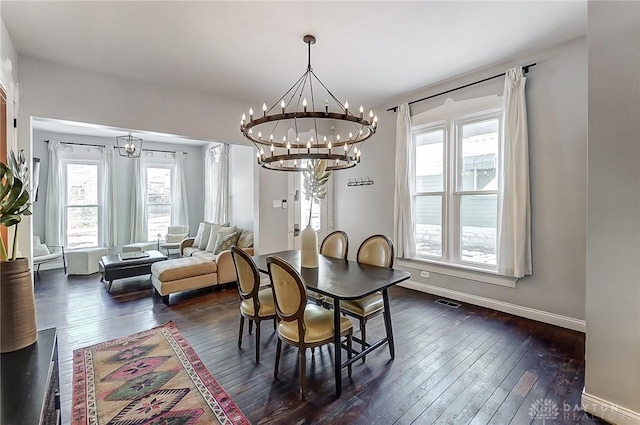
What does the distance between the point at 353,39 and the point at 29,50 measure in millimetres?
3317

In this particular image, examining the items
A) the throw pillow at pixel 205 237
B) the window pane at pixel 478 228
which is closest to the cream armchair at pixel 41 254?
the throw pillow at pixel 205 237

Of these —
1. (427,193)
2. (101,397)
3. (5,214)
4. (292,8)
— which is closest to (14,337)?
(5,214)

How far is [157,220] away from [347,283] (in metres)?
6.70

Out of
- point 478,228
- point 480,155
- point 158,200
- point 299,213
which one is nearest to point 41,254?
point 158,200

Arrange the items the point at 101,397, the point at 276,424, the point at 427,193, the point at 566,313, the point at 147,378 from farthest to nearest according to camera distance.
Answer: the point at 427,193
the point at 566,313
the point at 147,378
the point at 101,397
the point at 276,424

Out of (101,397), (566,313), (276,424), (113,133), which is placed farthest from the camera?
(113,133)

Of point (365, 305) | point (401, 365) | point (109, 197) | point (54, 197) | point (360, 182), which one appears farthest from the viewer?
point (109, 197)

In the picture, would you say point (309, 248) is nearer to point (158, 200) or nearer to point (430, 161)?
point (430, 161)

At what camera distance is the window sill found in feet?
11.6

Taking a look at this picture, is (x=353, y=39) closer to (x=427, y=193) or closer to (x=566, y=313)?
(x=427, y=193)

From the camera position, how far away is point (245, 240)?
16.7ft

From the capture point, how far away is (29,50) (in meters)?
2.96

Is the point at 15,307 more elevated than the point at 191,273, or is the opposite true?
the point at 15,307

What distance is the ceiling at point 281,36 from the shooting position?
7.78 ft
